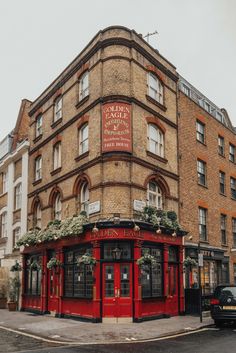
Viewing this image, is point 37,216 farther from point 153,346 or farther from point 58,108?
point 153,346

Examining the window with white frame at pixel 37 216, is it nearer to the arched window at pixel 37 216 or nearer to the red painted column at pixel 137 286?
the arched window at pixel 37 216

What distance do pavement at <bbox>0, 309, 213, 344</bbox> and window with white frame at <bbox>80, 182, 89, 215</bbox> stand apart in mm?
5201

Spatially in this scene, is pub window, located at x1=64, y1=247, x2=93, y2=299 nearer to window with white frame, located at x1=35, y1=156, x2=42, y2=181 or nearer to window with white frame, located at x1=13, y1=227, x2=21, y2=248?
window with white frame, located at x1=35, y1=156, x2=42, y2=181

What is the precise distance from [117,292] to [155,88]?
10.6 meters

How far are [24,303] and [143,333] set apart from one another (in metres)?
11.8

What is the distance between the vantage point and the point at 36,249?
2325cm

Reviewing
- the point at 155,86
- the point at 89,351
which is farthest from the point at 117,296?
the point at 155,86

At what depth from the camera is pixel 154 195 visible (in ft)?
68.6

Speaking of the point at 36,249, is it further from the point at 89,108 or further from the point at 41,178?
the point at 89,108

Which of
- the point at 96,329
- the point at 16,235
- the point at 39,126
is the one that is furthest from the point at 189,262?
the point at 39,126

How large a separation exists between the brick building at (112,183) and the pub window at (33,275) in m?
0.06

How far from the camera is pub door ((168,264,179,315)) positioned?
1978 centimetres

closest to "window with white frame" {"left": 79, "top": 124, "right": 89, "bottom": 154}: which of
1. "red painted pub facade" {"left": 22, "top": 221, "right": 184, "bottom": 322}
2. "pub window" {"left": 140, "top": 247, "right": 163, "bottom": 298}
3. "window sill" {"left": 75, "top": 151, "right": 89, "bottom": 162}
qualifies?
"window sill" {"left": 75, "top": 151, "right": 89, "bottom": 162}

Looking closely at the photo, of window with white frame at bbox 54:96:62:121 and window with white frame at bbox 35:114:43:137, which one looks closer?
window with white frame at bbox 54:96:62:121
